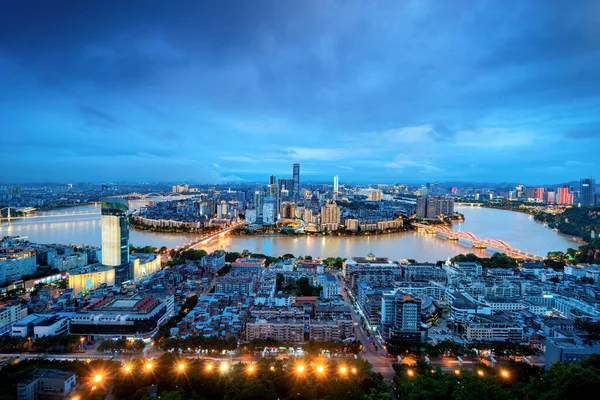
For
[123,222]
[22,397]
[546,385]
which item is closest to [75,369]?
[22,397]

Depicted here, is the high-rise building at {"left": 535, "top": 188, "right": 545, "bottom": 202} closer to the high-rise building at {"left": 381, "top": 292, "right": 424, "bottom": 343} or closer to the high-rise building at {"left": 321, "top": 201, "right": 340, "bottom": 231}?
the high-rise building at {"left": 321, "top": 201, "right": 340, "bottom": 231}

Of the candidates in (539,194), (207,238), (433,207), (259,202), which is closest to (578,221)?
(433,207)

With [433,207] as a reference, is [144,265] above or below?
below

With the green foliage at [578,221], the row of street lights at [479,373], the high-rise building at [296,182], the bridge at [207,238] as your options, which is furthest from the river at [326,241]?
the high-rise building at [296,182]

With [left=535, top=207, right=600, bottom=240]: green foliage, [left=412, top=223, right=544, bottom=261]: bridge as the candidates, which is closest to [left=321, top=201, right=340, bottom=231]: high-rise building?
[left=412, top=223, right=544, bottom=261]: bridge

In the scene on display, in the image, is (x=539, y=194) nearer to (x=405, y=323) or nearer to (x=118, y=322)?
(x=405, y=323)
